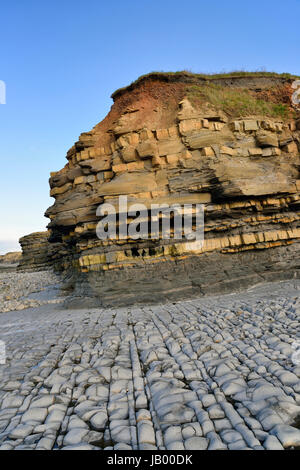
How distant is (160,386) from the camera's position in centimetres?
406

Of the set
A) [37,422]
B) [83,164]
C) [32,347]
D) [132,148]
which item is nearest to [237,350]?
[37,422]

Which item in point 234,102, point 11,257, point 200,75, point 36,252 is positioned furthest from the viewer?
point 11,257

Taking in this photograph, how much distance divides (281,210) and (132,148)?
7626 mm

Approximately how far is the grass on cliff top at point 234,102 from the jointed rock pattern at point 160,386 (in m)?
10.5

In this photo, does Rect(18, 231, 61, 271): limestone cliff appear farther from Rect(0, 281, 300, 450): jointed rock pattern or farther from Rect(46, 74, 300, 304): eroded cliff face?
Rect(0, 281, 300, 450): jointed rock pattern

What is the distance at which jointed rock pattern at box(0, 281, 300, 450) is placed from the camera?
301cm

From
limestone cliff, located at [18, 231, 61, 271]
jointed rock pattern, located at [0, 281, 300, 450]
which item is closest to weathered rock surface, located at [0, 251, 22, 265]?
limestone cliff, located at [18, 231, 61, 271]

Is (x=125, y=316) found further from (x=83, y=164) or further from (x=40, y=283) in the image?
(x=40, y=283)

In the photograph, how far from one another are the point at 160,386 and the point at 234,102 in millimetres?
14038

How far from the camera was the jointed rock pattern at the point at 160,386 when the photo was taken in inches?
118

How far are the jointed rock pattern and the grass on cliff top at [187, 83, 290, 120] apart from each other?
1051 cm

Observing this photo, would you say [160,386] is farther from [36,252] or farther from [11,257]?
[11,257]

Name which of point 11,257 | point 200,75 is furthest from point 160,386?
A: point 11,257
